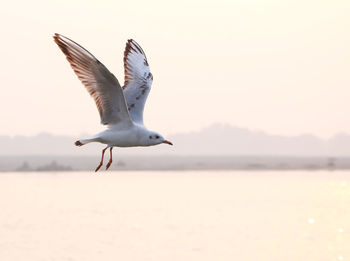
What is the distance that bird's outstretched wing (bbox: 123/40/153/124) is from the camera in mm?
19125

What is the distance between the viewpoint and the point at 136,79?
67.7ft

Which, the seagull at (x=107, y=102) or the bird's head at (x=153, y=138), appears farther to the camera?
the bird's head at (x=153, y=138)
